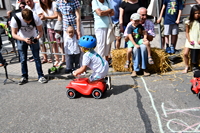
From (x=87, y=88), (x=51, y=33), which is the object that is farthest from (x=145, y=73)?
(x=51, y=33)

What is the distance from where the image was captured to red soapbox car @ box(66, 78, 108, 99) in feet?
12.5

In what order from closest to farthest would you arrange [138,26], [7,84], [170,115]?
[170,115]
[138,26]
[7,84]

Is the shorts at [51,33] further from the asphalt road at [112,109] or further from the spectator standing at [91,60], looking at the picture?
the spectator standing at [91,60]

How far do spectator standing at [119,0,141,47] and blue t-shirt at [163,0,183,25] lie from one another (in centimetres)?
115

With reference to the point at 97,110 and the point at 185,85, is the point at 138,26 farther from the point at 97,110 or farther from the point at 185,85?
the point at 97,110

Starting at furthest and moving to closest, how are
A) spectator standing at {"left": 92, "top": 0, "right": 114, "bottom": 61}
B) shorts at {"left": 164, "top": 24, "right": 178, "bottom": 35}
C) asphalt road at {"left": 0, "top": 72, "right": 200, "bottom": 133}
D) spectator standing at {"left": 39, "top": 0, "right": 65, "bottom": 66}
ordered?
shorts at {"left": 164, "top": 24, "right": 178, "bottom": 35} < spectator standing at {"left": 39, "top": 0, "right": 65, "bottom": 66} < spectator standing at {"left": 92, "top": 0, "right": 114, "bottom": 61} < asphalt road at {"left": 0, "top": 72, "right": 200, "bottom": 133}

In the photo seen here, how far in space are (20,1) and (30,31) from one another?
1.61 m

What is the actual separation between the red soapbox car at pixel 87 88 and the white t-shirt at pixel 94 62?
0.26m

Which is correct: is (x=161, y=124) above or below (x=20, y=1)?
below

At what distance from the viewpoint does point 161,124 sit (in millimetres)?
2861

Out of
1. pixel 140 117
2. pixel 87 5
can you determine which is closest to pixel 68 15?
pixel 140 117

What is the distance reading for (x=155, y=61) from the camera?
503cm

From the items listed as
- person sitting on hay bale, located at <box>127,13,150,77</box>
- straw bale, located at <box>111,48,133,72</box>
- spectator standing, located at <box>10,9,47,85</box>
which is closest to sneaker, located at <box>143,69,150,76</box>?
person sitting on hay bale, located at <box>127,13,150,77</box>

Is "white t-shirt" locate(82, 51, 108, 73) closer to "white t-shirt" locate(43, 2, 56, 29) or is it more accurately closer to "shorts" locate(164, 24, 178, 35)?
"white t-shirt" locate(43, 2, 56, 29)
